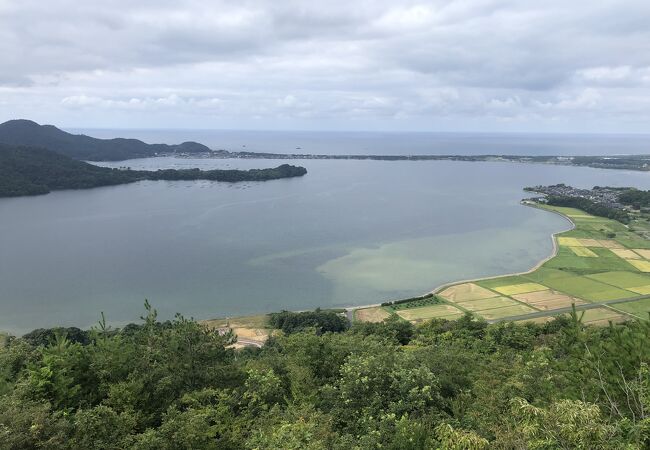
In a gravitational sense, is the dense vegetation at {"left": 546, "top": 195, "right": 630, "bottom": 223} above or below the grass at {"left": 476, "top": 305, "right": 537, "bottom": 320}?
above

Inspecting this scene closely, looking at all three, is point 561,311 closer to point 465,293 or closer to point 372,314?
point 465,293

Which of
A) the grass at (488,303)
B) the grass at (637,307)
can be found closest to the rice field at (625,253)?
the grass at (637,307)

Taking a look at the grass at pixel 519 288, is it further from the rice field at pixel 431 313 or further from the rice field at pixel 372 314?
the rice field at pixel 372 314

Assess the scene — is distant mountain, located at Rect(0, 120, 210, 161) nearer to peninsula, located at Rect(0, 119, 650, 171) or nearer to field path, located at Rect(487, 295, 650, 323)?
peninsula, located at Rect(0, 119, 650, 171)

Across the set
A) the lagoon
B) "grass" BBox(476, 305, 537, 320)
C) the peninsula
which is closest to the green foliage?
the lagoon

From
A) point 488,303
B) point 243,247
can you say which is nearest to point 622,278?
point 488,303

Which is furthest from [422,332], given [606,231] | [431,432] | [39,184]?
[39,184]
